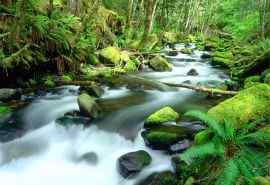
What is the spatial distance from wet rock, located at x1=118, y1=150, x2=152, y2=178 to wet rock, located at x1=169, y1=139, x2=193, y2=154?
440mm

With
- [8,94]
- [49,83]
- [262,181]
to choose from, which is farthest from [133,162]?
[49,83]

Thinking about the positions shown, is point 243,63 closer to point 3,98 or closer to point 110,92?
point 110,92

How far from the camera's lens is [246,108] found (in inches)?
239

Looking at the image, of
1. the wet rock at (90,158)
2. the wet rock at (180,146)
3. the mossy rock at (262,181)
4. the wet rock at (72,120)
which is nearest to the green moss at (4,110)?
the wet rock at (72,120)

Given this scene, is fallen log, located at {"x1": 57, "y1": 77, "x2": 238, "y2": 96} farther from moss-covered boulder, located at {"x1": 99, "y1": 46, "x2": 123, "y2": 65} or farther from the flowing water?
moss-covered boulder, located at {"x1": 99, "y1": 46, "x2": 123, "y2": 65}

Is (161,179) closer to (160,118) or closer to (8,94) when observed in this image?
(160,118)

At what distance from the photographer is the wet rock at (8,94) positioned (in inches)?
350

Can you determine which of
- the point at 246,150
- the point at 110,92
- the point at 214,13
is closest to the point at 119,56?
the point at 110,92

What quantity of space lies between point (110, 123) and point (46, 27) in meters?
4.19

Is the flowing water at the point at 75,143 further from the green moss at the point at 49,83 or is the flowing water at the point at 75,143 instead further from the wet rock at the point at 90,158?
the green moss at the point at 49,83

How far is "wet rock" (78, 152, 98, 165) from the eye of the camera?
657cm

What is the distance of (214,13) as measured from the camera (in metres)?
46.3

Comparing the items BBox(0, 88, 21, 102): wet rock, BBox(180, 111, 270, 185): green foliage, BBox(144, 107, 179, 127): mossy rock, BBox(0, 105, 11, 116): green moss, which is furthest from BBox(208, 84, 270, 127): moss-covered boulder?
BBox(0, 88, 21, 102): wet rock

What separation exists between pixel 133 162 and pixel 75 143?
5.47ft
